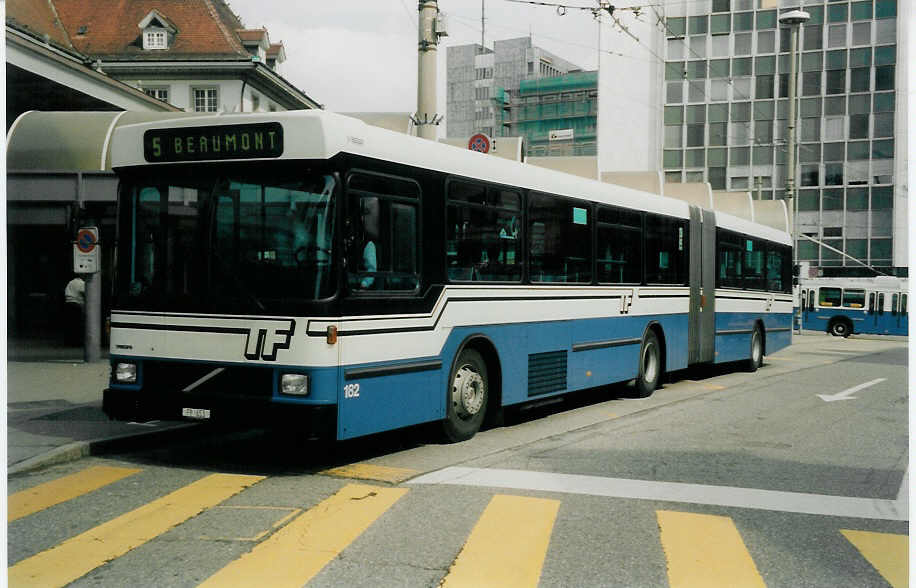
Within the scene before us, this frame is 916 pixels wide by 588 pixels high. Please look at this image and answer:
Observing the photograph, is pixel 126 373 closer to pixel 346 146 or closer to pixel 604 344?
pixel 346 146

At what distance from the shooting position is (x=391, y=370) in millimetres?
8672

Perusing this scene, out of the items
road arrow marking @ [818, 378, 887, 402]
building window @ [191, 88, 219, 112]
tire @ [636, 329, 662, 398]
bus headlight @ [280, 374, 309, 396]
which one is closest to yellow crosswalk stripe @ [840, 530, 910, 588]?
bus headlight @ [280, 374, 309, 396]

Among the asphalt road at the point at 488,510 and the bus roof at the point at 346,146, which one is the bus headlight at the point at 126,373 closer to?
the asphalt road at the point at 488,510

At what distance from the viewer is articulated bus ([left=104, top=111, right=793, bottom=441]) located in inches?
316

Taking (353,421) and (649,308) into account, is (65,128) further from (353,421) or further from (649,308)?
(353,421)

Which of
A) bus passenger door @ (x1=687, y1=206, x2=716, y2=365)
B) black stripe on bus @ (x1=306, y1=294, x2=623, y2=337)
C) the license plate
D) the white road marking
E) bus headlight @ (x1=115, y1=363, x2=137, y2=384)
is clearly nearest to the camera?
the white road marking

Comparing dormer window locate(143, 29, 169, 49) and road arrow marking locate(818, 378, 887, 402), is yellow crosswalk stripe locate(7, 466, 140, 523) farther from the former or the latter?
dormer window locate(143, 29, 169, 49)

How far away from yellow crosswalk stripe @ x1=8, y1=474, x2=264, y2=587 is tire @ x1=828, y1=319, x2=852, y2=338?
136ft

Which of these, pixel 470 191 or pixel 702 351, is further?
pixel 702 351

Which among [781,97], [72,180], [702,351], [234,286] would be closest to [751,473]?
[234,286]

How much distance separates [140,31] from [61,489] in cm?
3283

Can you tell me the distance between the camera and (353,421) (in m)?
8.22

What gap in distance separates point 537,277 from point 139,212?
168 inches

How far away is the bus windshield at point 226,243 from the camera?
26.3 feet
